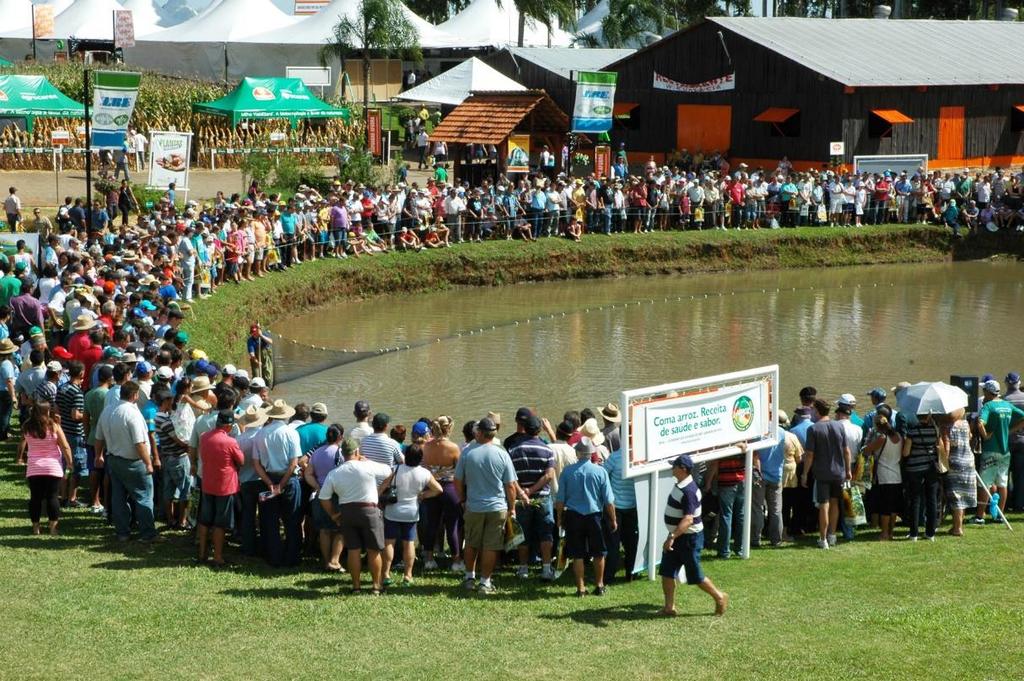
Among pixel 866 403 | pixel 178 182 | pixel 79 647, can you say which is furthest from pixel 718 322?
pixel 79 647

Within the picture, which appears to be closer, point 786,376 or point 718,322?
point 786,376

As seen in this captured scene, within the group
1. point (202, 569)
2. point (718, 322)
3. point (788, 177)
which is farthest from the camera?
point (788, 177)

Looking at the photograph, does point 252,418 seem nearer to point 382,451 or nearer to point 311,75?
point 382,451

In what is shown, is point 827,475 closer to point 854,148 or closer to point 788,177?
point 788,177

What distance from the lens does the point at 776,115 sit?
131 ft

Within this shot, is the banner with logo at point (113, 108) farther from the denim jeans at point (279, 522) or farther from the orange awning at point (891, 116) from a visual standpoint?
the orange awning at point (891, 116)

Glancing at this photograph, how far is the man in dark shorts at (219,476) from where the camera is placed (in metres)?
11.3

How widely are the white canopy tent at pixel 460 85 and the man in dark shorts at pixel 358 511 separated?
33947 millimetres

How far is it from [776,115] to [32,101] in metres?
20.2

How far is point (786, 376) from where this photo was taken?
21875mm

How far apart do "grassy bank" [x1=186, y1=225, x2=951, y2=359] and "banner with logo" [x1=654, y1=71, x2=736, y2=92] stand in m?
9.03

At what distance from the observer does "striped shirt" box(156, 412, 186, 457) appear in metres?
12.1

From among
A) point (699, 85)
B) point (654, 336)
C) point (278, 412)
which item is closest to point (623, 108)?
point (699, 85)

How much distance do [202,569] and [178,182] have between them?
18.4 meters
